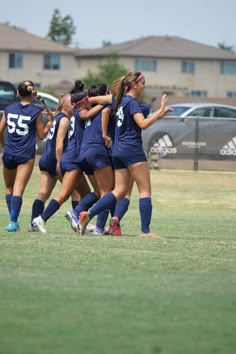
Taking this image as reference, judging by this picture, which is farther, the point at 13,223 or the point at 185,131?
the point at 185,131

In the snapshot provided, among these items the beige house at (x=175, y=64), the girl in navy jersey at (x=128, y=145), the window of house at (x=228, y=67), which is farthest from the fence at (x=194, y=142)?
the window of house at (x=228, y=67)

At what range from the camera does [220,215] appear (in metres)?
21.1

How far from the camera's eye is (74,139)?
44.9 feet

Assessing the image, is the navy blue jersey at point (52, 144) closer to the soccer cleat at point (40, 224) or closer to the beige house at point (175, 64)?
Result: the soccer cleat at point (40, 224)

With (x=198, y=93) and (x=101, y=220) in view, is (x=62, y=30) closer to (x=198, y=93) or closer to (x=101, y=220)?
(x=198, y=93)

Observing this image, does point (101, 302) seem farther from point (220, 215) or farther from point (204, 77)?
point (204, 77)

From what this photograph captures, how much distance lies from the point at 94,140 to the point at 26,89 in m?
1.11

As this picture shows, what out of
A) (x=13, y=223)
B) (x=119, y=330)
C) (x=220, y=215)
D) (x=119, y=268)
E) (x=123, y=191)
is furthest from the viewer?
(x=220, y=215)

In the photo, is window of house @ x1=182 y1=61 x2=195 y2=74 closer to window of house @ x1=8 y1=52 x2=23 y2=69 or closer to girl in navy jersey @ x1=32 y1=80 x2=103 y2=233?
window of house @ x1=8 y1=52 x2=23 y2=69

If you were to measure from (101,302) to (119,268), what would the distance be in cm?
173

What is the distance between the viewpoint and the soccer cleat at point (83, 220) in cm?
1290

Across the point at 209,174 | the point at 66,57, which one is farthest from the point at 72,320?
the point at 66,57

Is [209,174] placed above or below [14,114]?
below

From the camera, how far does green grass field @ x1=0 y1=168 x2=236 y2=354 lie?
7.16 metres
